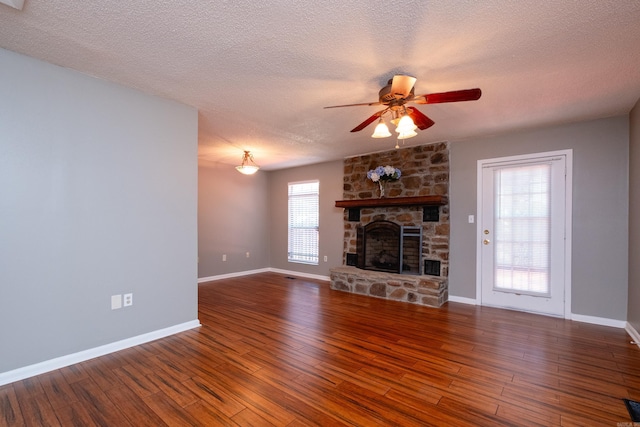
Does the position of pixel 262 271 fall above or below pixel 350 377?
below

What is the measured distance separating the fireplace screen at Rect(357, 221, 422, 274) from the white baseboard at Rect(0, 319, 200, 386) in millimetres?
3118

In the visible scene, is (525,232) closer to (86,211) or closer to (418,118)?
(418,118)

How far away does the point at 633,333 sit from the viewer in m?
3.02

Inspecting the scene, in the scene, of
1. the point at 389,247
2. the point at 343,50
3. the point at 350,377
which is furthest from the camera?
the point at 389,247

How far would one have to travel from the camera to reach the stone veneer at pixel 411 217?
4.37 meters

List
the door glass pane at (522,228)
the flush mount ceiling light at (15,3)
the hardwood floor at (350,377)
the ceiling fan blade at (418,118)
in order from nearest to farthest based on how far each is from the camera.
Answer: the flush mount ceiling light at (15,3) < the hardwood floor at (350,377) < the ceiling fan blade at (418,118) < the door glass pane at (522,228)

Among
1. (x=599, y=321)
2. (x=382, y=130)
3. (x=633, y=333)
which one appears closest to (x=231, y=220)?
(x=382, y=130)

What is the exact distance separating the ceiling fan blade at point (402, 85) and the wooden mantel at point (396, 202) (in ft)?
7.87

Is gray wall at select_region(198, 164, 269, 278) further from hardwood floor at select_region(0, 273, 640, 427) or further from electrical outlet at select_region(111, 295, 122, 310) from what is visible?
electrical outlet at select_region(111, 295, 122, 310)

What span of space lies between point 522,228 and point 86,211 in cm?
496

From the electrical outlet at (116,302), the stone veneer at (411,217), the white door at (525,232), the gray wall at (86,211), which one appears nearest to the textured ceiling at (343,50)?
the gray wall at (86,211)

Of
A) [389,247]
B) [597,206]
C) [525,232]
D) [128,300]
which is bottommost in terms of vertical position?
[128,300]

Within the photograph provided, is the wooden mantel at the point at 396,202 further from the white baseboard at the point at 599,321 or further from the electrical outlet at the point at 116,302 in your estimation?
the electrical outlet at the point at 116,302

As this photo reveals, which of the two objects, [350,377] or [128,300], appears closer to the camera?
[350,377]
